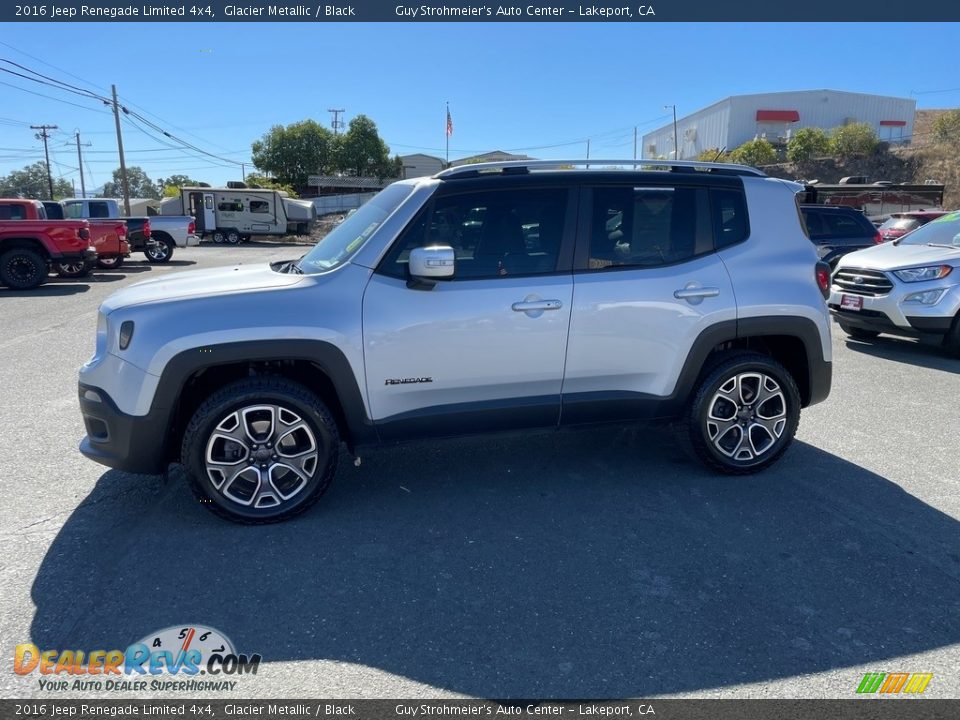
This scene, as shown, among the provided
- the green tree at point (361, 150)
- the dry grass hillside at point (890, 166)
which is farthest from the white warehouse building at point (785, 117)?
the green tree at point (361, 150)

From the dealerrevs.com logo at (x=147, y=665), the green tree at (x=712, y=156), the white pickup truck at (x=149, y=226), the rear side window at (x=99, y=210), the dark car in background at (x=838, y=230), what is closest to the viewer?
the dealerrevs.com logo at (x=147, y=665)

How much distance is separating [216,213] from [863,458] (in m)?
37.3

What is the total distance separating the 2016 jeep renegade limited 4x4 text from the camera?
3607mm

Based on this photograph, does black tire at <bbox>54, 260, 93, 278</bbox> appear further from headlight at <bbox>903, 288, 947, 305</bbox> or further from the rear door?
headlight at <bbox>903, 288, 947, 305</bbox>

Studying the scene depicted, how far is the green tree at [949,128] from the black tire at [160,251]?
65.5 metres

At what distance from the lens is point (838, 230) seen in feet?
38.3

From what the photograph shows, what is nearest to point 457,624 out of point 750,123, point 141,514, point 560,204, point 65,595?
point 65,595

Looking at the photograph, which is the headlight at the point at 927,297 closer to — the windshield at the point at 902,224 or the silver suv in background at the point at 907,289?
the silver suv in background at the point at 907,289

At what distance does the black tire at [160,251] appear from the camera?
22938 millimetres

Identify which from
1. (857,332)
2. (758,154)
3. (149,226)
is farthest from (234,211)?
(758,154)

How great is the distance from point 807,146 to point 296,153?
49350mm

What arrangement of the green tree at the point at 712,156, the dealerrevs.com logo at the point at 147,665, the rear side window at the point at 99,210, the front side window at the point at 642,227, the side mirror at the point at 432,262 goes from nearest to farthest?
the dealerrevs.com logo at the point at 147,665, the side mirror at the point at 432,262, the front side window at the point at 642,227, the rear side window at the point at 99,210, the green tree at the point at 712,156

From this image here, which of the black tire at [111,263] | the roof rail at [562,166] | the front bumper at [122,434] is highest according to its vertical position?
the roof rail at [562,166]

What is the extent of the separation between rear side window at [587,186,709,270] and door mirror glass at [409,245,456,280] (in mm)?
956
